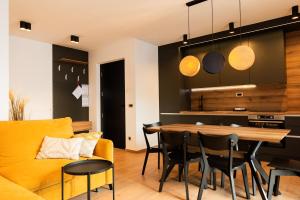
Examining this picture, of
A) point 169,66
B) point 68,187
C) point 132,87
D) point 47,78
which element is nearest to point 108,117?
point 132,87

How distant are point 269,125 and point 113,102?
139 inches

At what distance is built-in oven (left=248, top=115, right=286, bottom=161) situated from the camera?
3.51m

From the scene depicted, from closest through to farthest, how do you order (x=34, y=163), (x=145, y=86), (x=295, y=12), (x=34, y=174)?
(x=34, y=174) < (x=34, y=163) < (x=295, y=12) < (x=145, y=86)

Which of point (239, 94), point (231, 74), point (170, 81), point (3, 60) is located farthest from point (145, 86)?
point (3, 60)

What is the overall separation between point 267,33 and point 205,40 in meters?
1.25

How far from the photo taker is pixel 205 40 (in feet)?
15.5

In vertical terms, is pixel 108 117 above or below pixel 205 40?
below

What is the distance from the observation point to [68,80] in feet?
17.3

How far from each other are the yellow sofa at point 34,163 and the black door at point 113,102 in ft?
7.80

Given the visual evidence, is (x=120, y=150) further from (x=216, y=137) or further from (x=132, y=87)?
(x=216, y=137)

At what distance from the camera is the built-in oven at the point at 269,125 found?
11.5 feet

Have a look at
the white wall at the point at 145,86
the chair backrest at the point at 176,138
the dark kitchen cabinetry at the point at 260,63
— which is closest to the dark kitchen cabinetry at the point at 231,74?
the dark kitchen cabinetry at the point at 260,63

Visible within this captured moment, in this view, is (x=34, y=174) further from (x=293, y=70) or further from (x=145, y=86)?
(x=293, y=70)

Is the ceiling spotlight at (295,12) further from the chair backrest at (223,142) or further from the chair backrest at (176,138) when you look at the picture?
the chair backrest at (176,138)
